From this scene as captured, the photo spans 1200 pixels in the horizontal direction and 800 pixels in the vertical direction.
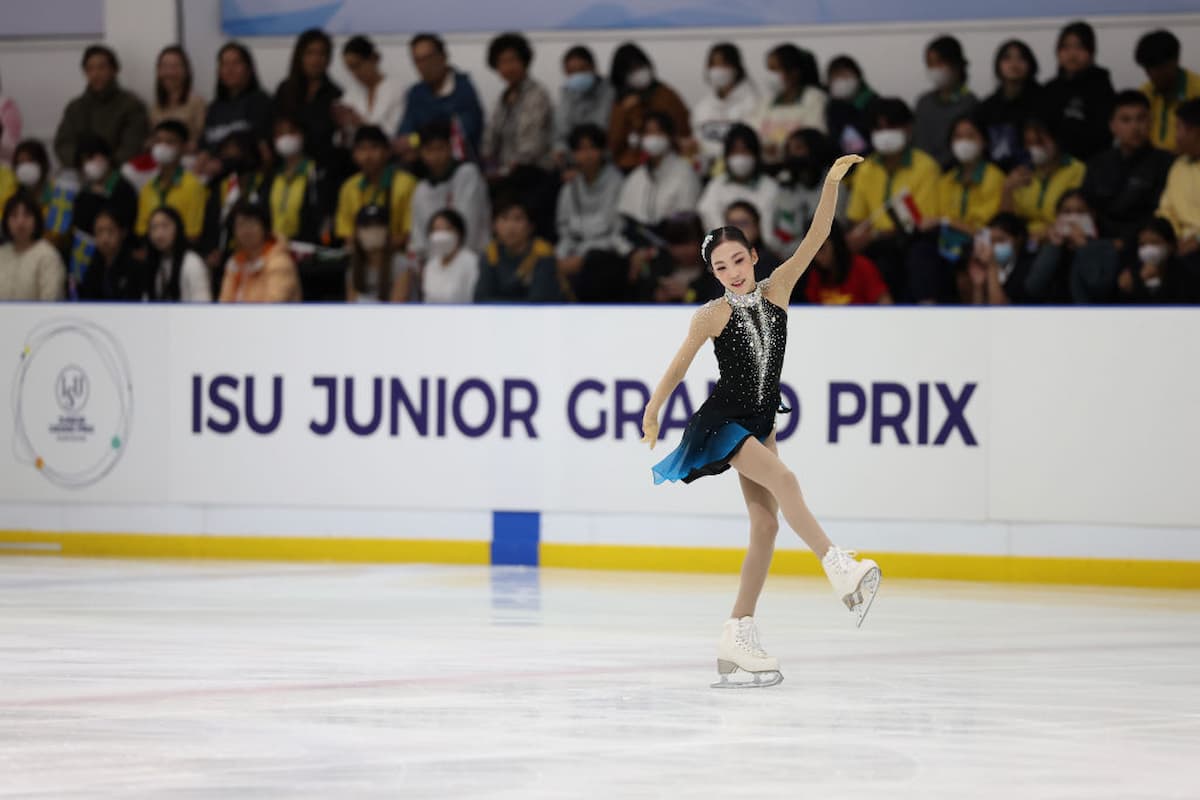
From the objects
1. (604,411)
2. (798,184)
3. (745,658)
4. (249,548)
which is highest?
(798,184)

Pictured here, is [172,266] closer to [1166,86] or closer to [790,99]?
[790,99]

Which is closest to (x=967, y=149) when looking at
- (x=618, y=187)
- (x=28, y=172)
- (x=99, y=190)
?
(x=618, y=187)

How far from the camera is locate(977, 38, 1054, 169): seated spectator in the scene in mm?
9906

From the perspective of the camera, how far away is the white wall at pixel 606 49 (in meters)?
11.5

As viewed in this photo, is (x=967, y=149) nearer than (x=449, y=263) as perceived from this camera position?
Yes

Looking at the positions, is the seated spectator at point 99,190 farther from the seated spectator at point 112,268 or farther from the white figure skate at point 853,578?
the white figure skate at point 853,578

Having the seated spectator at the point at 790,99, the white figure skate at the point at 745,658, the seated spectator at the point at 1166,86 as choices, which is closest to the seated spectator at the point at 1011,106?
the seated spectator at the point at 1166,86

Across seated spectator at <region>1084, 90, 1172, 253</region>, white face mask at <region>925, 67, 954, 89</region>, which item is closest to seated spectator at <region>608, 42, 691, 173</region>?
white face mask at <region>925, 67, 954, 89</region>

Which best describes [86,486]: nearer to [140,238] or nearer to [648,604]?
[140,238]

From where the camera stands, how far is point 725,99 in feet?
35.6

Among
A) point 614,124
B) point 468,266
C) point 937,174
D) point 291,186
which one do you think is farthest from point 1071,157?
point 291,186

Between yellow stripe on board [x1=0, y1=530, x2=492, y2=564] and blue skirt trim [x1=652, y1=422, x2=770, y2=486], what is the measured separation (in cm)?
355

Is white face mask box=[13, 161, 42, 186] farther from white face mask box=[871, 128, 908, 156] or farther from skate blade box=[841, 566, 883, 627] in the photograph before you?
skate blade box=[841, 566, 883, 627]

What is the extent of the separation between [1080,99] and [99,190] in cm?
598
